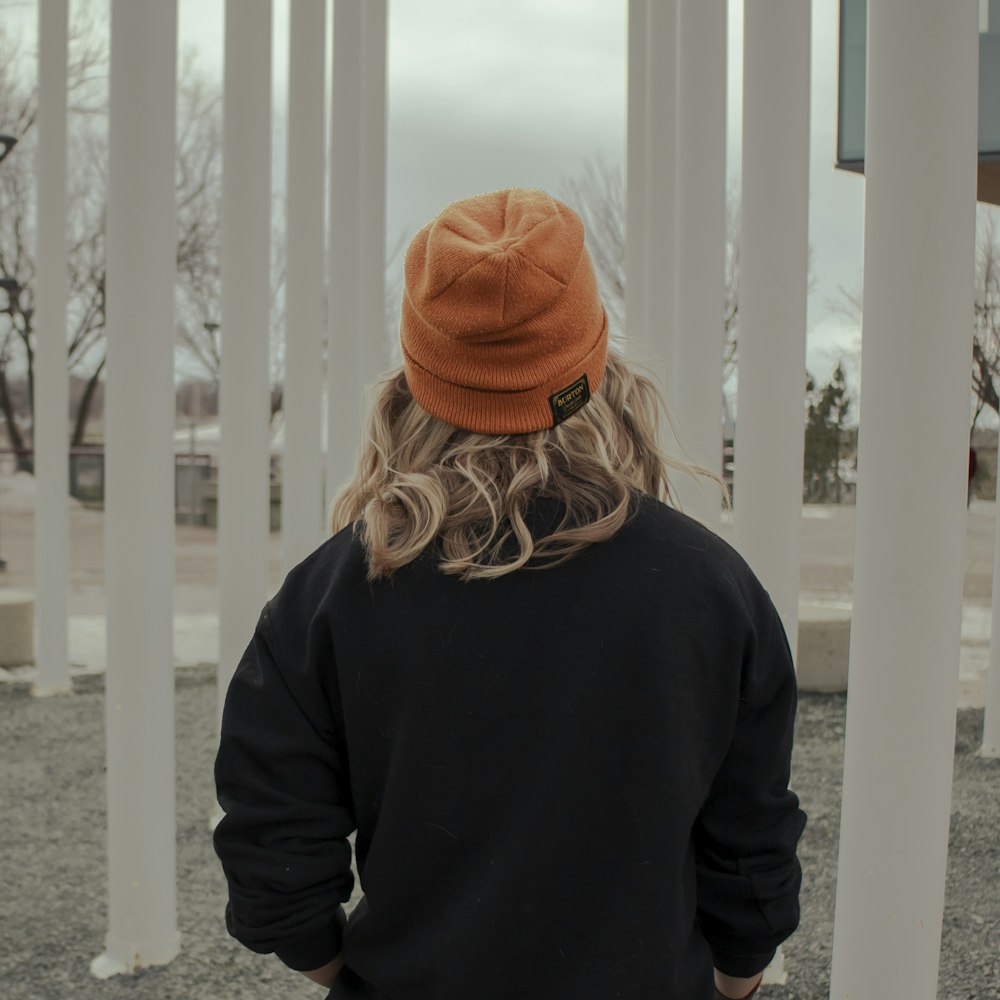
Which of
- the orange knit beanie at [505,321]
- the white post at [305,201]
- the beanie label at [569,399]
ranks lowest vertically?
the beanie label at [569,399]

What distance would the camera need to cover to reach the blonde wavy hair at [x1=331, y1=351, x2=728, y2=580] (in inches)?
70.2

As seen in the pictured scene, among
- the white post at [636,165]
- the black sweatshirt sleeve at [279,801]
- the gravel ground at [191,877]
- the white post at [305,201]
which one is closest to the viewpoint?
the black sweatshirt sleeve at [279,801]

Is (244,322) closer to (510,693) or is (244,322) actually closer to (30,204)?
(510,693)

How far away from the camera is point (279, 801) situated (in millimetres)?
1907

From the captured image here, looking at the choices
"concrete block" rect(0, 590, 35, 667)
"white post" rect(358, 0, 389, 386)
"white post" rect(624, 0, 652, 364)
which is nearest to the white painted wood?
"white post" rect(624, 0, 652, 364)

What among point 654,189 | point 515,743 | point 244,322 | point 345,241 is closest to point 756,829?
point 515,743

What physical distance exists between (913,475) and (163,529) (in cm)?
262

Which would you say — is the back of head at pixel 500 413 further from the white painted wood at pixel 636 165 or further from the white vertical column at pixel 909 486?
the white painted wood at pixel 636 165

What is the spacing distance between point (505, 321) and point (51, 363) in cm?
821

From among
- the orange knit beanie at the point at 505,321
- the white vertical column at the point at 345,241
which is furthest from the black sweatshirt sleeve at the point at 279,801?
the white vertical column at the point at 345,241

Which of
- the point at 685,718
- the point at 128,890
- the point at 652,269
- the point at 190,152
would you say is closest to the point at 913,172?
the point at 685,718

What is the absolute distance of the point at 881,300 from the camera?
2658mm

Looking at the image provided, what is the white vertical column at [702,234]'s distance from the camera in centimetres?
446

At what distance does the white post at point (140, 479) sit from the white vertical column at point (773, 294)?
6.38ft
